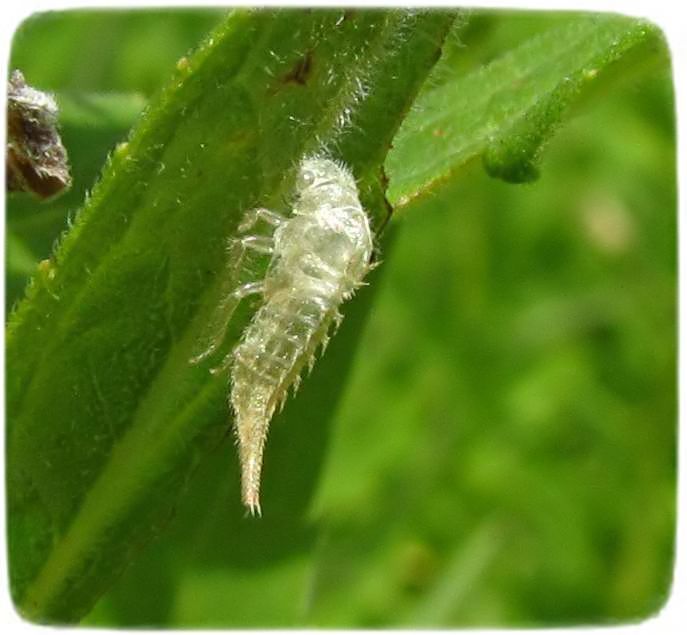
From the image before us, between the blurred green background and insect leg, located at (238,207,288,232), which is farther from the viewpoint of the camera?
the blurred green background

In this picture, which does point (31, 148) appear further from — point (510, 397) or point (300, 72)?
point (510, 397)

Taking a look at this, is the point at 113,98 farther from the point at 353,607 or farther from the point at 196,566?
the point at 353,607

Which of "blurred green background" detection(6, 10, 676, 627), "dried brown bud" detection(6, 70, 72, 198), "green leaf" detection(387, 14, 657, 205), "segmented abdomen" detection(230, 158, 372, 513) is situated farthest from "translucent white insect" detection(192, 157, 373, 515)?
"blurred green background" detection(6, 10, 676, 627)

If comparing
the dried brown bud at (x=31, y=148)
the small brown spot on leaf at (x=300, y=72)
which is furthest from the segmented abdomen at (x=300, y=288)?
the dried brown bud at (x=31, y=148)

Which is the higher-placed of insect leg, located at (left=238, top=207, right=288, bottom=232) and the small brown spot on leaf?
the small brown spot on leaf

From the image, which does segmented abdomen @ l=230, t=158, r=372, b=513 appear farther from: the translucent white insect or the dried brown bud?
the dried brown bud

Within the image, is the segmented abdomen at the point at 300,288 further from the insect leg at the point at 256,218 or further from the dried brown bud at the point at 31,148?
the dried brown bud at the point at 31,148

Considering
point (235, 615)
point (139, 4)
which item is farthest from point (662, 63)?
point (235, 615)
